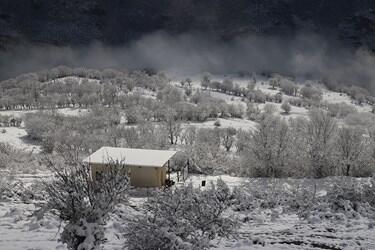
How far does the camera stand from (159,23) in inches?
5714

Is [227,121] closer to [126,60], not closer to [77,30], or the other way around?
[126,60]

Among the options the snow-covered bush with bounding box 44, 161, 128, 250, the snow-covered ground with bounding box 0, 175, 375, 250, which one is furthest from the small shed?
the snow-covered bush with bounding box 44, 161, 128, 250

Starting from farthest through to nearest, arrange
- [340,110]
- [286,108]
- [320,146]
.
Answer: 1. [286,108]
2. [340,110]
3. [320,146]

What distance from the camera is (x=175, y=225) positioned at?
47.6 feet

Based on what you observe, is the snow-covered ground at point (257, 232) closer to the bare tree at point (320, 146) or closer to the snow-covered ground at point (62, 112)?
the bare tree at point (320, 146)

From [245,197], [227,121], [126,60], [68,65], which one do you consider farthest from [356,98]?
[245,197]

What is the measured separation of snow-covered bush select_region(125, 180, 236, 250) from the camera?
13983mm

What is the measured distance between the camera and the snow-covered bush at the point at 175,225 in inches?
551

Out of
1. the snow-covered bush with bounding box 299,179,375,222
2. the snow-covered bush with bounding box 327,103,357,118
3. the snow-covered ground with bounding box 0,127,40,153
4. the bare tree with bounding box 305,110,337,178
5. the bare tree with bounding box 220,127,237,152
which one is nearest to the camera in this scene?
the snow-covered bush with bounding box 299,179,375,222

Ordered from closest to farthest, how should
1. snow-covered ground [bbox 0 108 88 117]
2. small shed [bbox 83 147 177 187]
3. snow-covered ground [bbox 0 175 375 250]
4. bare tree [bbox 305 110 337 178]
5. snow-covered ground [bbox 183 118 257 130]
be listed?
1. snow-covered ground [bbox 0 175 375 250]
2. small shed [bbox 83 147 177 187]
3. bare tree [bbox 305 110 337 178]
4. snow-covered ground [bbox 183 118 257 130]
5. snow-covered ground [bbox 0 108 88 117]

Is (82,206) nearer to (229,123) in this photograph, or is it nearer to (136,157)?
(136,157)

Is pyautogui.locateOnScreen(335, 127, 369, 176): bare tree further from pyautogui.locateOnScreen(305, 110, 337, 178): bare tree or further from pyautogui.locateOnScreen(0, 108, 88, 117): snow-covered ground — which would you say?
pyautogui.locateOnScreen(0, 108, 88, 117): snow-covered ground

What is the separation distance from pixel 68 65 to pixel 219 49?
1699 inches

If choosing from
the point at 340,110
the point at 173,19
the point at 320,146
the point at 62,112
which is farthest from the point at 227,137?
the point at 173,19
